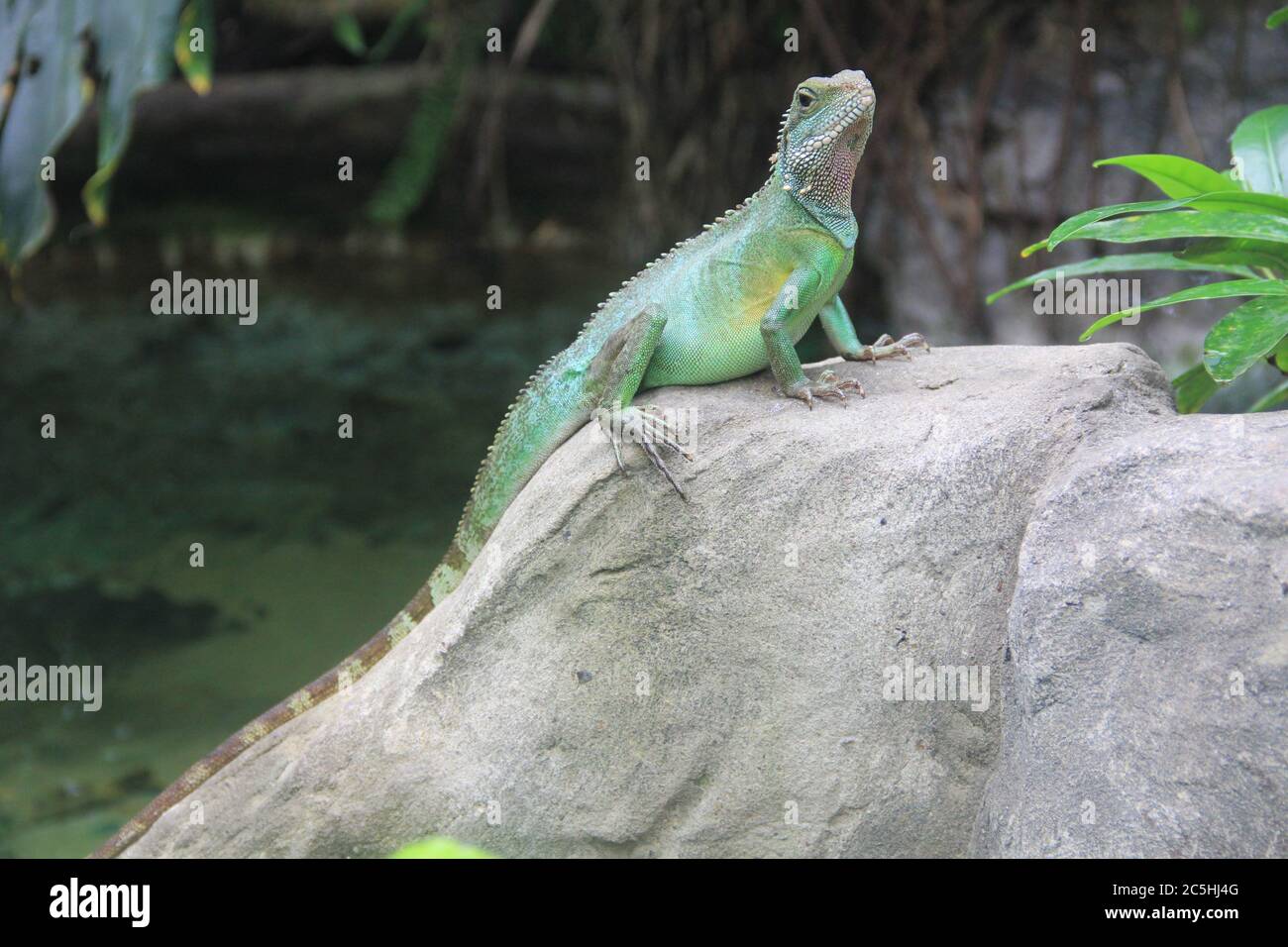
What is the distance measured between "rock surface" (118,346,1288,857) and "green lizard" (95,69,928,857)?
0.20 metres

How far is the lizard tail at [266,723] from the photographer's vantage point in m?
4.34

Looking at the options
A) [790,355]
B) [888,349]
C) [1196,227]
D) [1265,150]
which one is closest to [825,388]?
[790,355]

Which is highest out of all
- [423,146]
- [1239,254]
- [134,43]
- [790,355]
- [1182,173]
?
[423,146]

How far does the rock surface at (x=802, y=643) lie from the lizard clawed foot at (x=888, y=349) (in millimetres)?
419

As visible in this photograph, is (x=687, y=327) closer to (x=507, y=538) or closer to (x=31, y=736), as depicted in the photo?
(x=507, y=538)

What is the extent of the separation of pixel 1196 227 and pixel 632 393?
1849 mm

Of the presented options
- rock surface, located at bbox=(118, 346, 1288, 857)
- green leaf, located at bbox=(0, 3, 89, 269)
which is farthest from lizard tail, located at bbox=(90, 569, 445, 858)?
green leaf, located at bbox=(0, 3, 89, 269)

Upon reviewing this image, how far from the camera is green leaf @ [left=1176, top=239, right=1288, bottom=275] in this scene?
4.16 meters

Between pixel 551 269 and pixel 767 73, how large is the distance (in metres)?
3.15

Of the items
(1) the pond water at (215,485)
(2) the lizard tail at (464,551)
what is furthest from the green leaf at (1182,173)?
(1) the pond water at (215,485)

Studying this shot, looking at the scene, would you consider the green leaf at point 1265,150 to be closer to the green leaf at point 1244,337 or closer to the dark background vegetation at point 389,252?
the green leaf at point 1244,337

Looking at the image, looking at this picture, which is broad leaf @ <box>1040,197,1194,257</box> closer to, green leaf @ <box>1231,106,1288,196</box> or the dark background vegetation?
green leaf @ <box>1231,106,1288,196</box>

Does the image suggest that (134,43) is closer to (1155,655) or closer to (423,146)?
(423,146)

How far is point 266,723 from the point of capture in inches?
175
